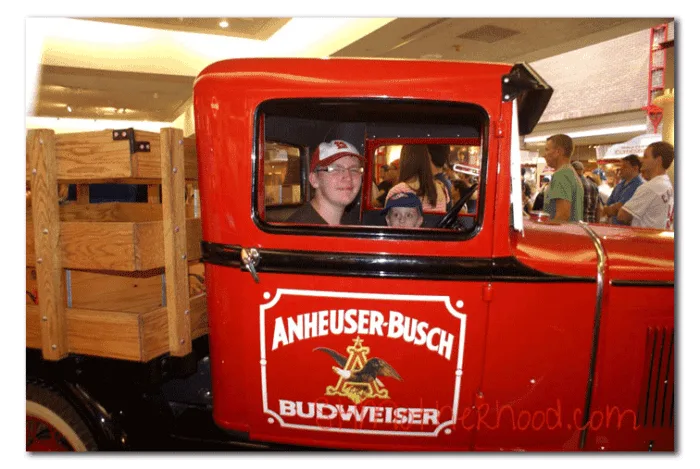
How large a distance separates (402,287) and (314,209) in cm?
74

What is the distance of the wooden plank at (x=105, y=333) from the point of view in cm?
178

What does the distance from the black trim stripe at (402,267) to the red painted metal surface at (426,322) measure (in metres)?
0.02

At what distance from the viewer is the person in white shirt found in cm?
418

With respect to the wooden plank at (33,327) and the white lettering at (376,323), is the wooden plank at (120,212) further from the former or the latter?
the white lettering at (376,323)

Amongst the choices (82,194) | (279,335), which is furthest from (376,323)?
(82,194)

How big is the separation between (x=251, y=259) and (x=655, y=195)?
4.20 meters

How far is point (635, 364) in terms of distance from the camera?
171cm

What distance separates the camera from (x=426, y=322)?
166 cm

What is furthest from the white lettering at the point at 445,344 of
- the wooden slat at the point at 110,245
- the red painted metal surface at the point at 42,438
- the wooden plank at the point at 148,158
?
the red painted metal surface at the point at 42,438

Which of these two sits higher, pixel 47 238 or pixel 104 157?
pixel 104 157

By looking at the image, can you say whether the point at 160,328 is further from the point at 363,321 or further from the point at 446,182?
the point at 446,182

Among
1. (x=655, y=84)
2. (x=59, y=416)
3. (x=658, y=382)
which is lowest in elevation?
(x=59, y=416)

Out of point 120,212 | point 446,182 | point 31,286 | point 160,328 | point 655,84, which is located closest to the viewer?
point 160,328

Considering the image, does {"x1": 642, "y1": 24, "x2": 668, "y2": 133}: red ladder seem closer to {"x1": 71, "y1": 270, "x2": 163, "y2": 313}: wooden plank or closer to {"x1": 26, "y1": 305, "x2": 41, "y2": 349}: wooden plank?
{"x1": 71, "y1": 270, "x2": 163, "y2": 313}: wooden plank
